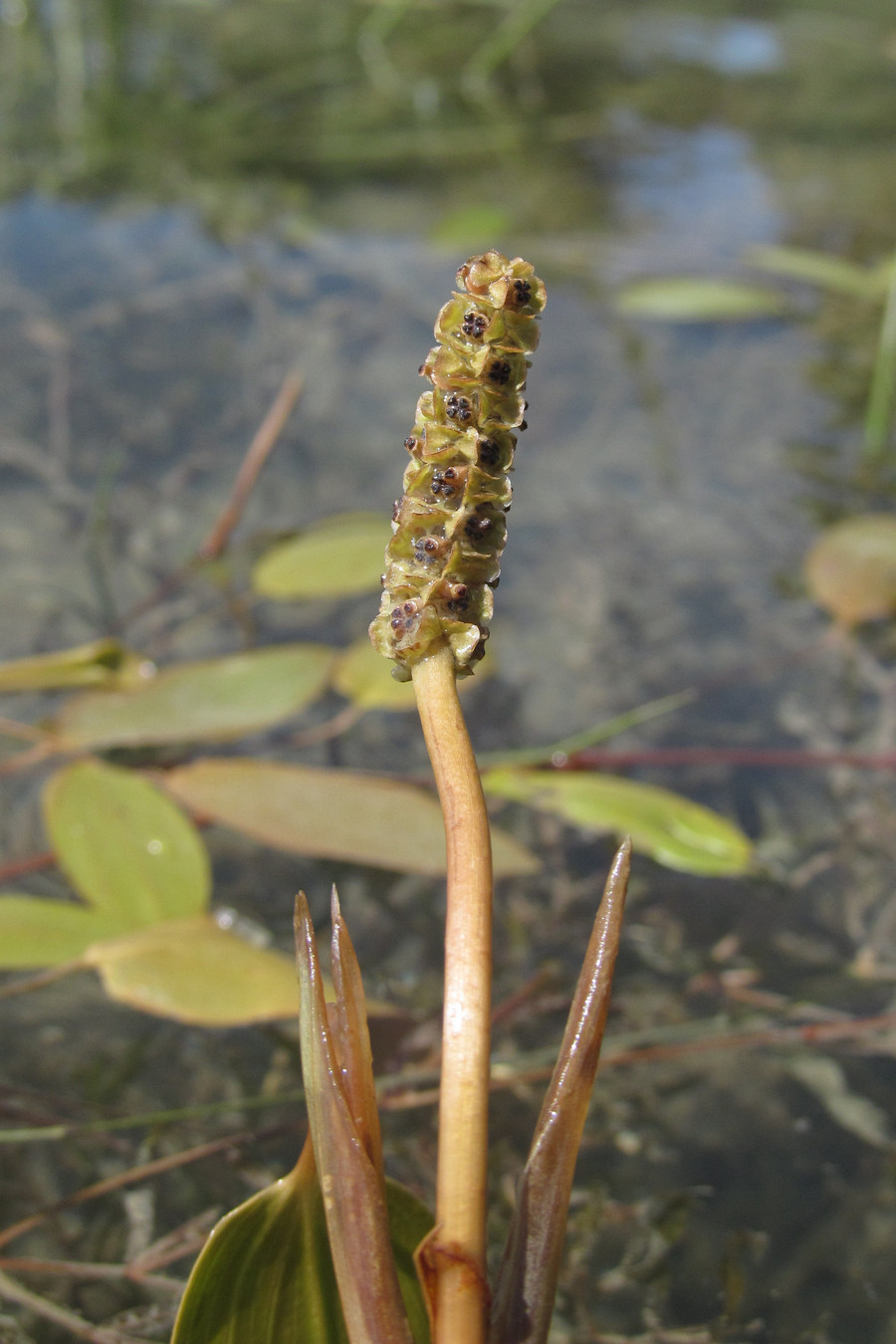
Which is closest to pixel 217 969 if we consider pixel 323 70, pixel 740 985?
pixel 740 985

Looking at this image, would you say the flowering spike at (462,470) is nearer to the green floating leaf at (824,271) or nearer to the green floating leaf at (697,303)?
the green floating leaf at (697,303)

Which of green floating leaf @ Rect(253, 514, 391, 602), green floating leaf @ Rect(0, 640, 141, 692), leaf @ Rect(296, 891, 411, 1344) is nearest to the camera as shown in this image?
leaf @ Rect(296, 891, 411, 1344)

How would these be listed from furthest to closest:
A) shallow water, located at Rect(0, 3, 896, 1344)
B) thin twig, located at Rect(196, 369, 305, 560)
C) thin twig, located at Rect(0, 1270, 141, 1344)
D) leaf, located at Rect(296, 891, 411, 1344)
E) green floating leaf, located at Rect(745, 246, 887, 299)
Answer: green floating leaf, located at Rect(745, 246, 887, 299), thin twig, located at Rect(196, 369, 305, 560), shallow water, located at Rect(0, 3, 896, 1344), thin twig, located at Rect(0, 1270, 141, 1344), leaf, located at Rect(296, 891, 411, 1344)

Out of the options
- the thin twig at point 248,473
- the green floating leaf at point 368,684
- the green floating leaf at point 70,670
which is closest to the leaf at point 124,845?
the green floating leaf at point 70,670

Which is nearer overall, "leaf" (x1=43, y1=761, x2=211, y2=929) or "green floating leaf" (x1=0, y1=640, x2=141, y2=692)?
"leaf" (x1=43, y1=761, x2=211, y2=929)

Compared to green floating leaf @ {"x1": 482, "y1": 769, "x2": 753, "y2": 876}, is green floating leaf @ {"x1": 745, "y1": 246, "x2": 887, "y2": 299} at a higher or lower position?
higher

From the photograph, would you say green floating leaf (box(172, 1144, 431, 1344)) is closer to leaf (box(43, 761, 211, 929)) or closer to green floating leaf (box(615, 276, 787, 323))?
leaf (box(43, 761, 211, 929))

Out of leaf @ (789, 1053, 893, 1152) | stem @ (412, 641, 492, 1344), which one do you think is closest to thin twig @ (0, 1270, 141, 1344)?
stem @ (412, 641, 492, 1344)
